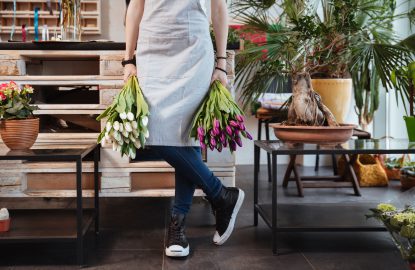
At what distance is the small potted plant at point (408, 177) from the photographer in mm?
3606

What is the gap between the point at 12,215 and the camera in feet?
7.39

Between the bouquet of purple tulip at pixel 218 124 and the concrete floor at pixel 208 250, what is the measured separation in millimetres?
475

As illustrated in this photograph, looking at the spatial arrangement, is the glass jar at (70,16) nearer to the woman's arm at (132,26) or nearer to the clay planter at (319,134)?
the woman's arm at (132,26)

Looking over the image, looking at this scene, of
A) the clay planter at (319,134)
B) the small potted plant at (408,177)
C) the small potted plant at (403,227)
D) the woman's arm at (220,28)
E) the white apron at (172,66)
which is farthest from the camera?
the small potted plant at (408,177)

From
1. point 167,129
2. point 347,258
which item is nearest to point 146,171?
point 167,129

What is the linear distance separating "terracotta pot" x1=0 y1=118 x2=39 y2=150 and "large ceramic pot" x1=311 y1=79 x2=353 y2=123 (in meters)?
1.94

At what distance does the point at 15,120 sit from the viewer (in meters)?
2.10

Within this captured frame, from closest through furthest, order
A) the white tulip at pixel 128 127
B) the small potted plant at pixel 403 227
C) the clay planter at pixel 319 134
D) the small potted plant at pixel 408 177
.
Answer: the small potted plant at pixel 403 227
the white tulip at pixel 128 127
the clay planter at pixel 319 134
the small potted plant at pixel 408 177

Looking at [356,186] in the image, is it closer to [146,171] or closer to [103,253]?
[146,171]

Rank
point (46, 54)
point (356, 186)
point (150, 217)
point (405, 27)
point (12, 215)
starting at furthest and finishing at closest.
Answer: point (405, 27) → point (356, 186) → point (150, 217) → point (46, 54) → point (12, 215)

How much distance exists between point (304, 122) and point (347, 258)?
63 centimetres

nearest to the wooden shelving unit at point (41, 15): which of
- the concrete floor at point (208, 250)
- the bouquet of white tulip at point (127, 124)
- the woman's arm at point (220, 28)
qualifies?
the concrete floor at point (208, 250)

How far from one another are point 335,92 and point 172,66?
166 cm

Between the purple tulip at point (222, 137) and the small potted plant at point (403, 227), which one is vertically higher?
the purple tulip at point (222, 137)
